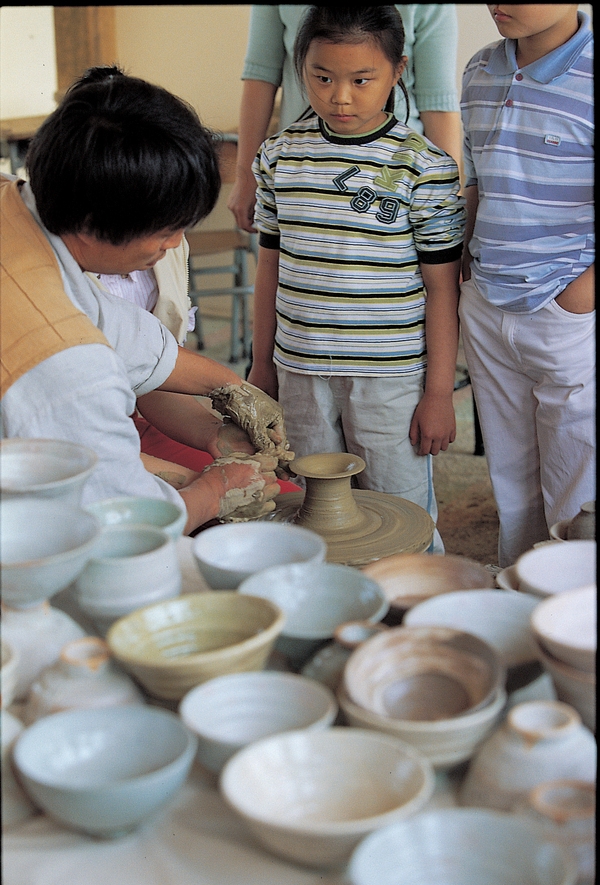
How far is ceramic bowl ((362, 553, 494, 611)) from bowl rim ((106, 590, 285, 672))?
0.23m

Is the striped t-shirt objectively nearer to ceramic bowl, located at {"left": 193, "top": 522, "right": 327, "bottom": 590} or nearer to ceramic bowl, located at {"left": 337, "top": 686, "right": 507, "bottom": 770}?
ceramic bowl, located at {"left": 193, "top": 522, "right": 327, "bottom": 590}

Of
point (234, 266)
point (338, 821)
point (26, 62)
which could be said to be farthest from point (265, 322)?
point (26, 62)

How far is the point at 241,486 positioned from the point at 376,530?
1.03ft

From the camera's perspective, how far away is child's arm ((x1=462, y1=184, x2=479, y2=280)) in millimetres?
2363

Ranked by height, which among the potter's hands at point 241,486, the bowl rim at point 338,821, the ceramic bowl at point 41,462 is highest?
the ceramic bowl at point 41,462

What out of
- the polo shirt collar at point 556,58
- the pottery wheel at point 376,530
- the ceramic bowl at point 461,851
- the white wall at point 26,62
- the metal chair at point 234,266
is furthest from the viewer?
the white wall at point 26,62

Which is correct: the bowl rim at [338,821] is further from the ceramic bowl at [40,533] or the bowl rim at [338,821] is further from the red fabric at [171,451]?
the red fabric at [171,451]

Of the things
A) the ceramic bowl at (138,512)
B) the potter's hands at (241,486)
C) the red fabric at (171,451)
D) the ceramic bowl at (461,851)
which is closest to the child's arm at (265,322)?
the red fabric at (171,451)

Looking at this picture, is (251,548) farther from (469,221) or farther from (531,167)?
(469,221)

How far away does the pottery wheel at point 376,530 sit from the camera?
6.09 feet

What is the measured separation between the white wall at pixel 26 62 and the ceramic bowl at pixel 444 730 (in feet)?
21.9

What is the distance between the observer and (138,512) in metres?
1.25

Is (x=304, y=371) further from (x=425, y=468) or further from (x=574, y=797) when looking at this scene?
(x=574, y=797)

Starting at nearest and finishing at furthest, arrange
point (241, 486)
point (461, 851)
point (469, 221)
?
point (461, 851)
point (241, 486)
point (469, 221)
